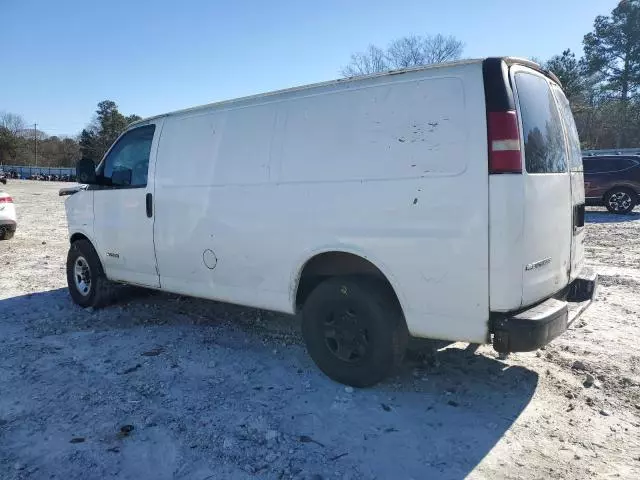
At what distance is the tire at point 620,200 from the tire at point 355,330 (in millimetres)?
14759

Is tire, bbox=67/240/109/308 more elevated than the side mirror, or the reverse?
the side mirror

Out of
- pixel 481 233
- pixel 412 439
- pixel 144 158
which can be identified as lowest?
pixel 412 439

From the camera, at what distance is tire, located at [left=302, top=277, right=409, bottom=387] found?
349 cm

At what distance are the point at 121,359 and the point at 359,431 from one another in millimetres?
2358

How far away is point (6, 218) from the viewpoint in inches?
425

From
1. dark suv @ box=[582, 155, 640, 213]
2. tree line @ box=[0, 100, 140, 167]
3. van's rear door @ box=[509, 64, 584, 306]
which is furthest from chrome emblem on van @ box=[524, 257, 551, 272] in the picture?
tree line @ box=[0, 100, 140, 167]

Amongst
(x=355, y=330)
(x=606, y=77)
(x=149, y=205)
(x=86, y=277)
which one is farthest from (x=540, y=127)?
(x=606, y=77)

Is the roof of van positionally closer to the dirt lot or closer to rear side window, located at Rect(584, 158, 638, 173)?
the dirt lot

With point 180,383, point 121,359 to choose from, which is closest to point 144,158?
point 121,359

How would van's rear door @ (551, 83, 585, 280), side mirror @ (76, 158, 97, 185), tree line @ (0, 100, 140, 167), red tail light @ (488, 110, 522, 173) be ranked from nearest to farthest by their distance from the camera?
red tail light @ (488, 110, 522, 173) → van's rear door @ (551, 83, 585, 280) → side mirror @ (76, 158, 97, 185) → tree line @ (0, 100, 140, 167)

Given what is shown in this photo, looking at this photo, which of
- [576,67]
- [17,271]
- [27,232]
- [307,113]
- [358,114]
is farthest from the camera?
[576,67]

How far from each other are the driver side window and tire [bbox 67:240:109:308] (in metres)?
0.98

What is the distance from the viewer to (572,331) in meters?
4.96

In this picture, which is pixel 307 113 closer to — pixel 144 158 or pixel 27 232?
pixel 144 158
